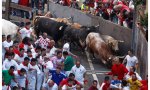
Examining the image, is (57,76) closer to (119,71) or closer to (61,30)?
(119,71)

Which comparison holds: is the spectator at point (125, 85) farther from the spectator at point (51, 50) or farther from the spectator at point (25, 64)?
the spectator at point (51, 50)

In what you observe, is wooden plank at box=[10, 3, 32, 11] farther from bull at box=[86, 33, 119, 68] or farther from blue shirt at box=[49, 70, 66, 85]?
blue shirt at box=[49, 70, 66, 85]

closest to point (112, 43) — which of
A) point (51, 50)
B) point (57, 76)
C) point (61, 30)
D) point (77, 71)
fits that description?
point (61, 30)

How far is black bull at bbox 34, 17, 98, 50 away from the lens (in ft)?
79.8

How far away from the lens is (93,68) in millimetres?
21719

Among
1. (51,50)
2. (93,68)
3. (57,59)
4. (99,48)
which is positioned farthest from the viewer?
(99,48)

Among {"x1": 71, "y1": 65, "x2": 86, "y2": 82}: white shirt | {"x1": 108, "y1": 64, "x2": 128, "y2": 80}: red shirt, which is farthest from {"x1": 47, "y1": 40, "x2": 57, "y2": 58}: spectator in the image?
{"x1": 108, "y1": 64, "x2": 128, "y2": 80}: red shirt

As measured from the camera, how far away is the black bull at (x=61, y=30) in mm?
24328

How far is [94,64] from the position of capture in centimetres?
2238

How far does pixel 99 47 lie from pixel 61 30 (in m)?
3.74

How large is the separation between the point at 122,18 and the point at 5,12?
820 cm

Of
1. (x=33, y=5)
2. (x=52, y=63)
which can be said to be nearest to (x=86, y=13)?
(x=33, y=5)

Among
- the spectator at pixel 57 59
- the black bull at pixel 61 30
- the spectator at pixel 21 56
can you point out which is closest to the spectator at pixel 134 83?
the spectator at pixel 57 59

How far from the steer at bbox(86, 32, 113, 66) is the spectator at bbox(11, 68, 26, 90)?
6474 mm
